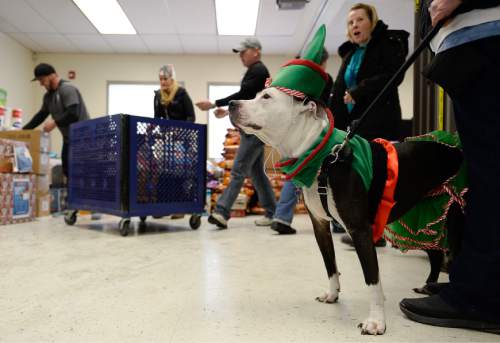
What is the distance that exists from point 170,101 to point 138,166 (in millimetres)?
890

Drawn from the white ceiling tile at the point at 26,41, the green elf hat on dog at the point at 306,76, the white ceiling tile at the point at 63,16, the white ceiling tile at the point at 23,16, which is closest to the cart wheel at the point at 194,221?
the green elf hat on dog at the point at 306,76

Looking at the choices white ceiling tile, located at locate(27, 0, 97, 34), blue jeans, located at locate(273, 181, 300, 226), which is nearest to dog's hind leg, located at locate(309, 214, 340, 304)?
blue jeans, located at locate(273, 181, 300, 226)

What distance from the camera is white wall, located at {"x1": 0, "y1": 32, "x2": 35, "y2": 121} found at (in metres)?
5.97

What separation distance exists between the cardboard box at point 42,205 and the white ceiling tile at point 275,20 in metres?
3.46

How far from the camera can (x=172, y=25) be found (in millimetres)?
5691

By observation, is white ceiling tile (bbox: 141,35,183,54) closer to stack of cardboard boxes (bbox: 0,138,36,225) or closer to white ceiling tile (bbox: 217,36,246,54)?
white ceiling tile (bbox: 217,36,246,54)

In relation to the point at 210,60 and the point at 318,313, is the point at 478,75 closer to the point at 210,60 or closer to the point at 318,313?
the point at 318,313

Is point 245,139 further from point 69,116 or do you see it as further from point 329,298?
point 329,298

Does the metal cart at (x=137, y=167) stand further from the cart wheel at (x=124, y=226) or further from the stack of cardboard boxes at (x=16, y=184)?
the stack of cardboard boxes at (x=16, y=184)

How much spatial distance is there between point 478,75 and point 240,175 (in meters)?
2.17

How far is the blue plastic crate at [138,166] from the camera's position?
268 cm

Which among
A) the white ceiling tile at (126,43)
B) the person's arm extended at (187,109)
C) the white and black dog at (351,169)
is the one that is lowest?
the white and black dog at (351,169)

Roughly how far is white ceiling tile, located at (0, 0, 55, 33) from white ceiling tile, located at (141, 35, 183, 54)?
1.41 metres

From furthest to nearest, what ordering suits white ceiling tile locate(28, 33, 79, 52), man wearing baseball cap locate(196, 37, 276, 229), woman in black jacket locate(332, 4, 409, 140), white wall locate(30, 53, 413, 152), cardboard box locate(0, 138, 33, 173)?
white wall locate(30, 53, 413, 152), white ceiling tile locate(28, 33, 79, 52), cardboard box locate(0, 138, 33, 173), man wearing baseball cap locate(196, 37, 276, 229), woman in black jacket locate(332, 4, 409, 140)
